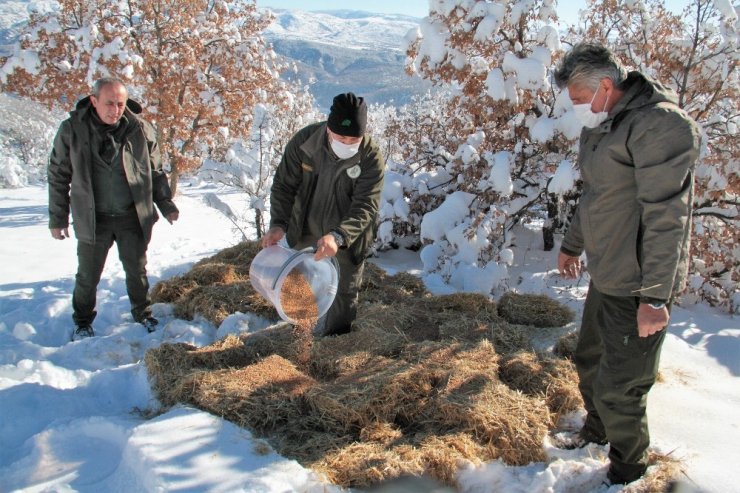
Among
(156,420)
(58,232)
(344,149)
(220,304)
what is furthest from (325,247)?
(58,232)

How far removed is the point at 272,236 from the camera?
3588 mm

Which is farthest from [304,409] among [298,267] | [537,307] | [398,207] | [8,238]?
[8,238]

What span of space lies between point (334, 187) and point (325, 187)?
0.21ft

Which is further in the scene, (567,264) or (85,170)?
(85,170)

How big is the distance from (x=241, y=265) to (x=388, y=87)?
14511 centimetres

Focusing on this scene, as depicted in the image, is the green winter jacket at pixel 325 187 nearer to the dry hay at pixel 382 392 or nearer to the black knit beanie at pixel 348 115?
the black knit beanie at pixel 348 115

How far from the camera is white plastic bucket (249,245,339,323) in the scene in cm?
343

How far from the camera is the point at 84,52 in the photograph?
920cm

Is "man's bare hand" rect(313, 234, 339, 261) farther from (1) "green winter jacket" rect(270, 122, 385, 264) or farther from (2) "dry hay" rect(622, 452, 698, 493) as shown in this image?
(2) "dry hay" rect(622, 452, 698, 493)

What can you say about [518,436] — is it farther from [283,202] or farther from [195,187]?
[195,187]

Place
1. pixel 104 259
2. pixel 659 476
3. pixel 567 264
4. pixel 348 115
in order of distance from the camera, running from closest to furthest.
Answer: pixel 659 476, pixel 567 264, pixel 348 115, pixel 104 259

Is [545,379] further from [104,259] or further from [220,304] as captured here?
[104,259]

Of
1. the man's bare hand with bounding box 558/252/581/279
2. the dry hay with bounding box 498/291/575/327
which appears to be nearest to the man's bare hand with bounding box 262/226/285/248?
the man's bare hand with bounding box 558/252/581/279

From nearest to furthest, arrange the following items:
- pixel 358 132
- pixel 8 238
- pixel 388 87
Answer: pixel 358 132
pixel 8 238
pixel 388 87
